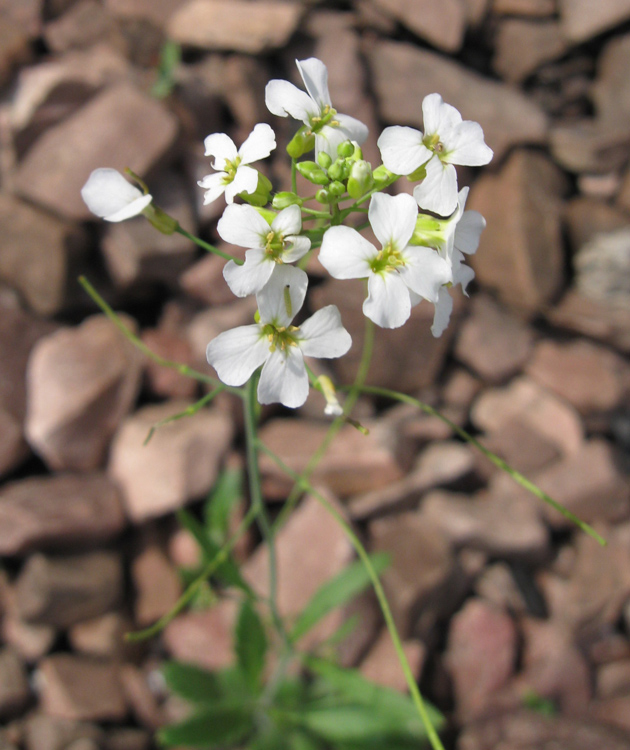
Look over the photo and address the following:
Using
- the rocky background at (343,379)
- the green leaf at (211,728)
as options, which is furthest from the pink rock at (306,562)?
the green leaf at (211,728)

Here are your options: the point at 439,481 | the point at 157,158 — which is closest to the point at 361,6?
the point at 157,158

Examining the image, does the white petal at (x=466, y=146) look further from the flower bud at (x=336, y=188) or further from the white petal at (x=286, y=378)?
the white petal at (x=286, y=378)

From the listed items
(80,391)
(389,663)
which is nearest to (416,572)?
(389,663)

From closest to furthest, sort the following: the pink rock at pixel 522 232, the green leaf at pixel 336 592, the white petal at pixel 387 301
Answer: the white petal at pixel 387 301 < the green leaf at pixel 336 592 < the pink rock at pixel 522 232

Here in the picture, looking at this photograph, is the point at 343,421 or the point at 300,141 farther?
the point at 343,421

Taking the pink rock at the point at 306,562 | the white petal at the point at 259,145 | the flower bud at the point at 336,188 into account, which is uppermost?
the white petal at the point at 259,145

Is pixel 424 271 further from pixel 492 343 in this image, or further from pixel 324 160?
pixel 492 343

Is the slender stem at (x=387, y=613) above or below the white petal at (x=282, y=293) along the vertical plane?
below

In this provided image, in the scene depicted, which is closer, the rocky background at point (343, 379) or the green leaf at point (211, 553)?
the green leaf at point (211, 553)
